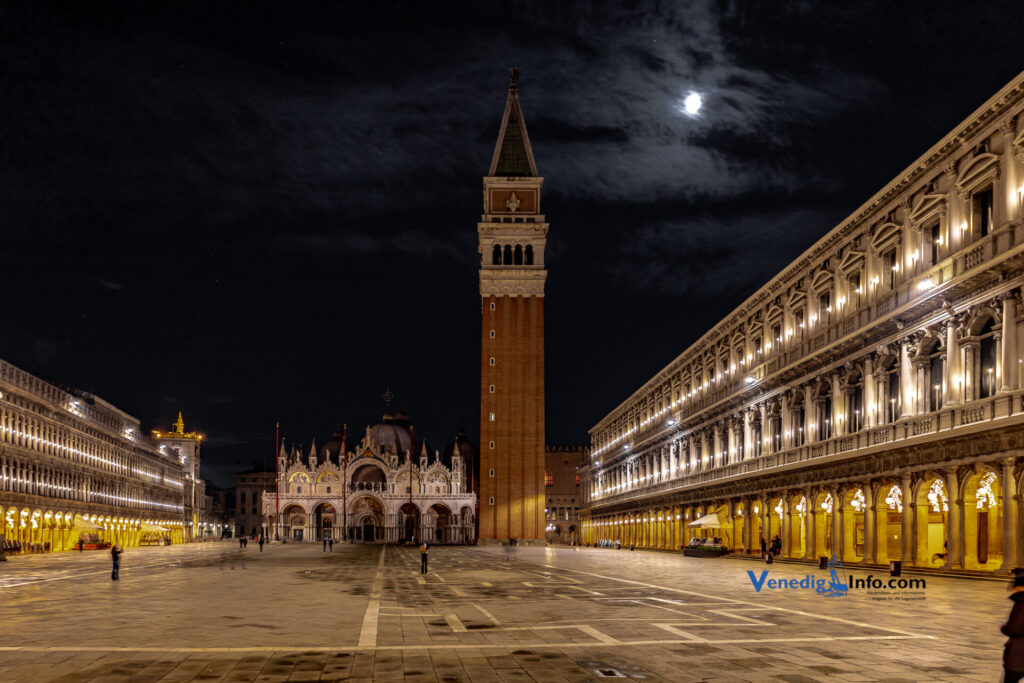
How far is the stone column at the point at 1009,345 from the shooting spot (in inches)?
1220

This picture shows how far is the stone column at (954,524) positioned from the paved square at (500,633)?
2071 millimetres

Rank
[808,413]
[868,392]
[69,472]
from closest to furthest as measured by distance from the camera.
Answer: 1. [868,392]
2. [808,413]
3. [69,472]

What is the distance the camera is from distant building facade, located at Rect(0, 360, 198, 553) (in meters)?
73.2

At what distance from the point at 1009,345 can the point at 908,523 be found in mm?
8883

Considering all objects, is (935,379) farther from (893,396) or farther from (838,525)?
(838,525)

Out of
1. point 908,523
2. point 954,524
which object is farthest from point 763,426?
point 954,524

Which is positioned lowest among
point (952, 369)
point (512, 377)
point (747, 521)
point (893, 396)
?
point (747, 521)

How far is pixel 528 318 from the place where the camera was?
10631 cm

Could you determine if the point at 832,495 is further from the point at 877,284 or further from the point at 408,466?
the point at 408,466

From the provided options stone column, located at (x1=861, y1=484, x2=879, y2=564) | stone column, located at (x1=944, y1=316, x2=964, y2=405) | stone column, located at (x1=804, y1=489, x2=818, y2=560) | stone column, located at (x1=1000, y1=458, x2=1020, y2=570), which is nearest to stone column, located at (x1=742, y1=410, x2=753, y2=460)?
stone column, located at (x1=804, y1=489, x2=818, y2=560)

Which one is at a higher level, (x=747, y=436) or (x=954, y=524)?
(x=747, y=436)

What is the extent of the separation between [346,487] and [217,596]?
375ft

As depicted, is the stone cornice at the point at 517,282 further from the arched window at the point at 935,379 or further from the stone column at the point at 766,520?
the arched window at the point at 935,379

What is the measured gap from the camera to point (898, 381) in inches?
1548
